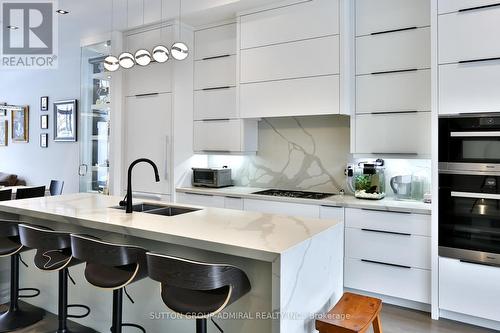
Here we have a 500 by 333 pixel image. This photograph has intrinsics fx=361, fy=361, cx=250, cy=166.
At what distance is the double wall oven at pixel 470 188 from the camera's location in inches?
109

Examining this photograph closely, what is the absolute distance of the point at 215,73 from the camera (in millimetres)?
4527

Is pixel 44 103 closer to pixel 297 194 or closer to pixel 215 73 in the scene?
pixel 215 73

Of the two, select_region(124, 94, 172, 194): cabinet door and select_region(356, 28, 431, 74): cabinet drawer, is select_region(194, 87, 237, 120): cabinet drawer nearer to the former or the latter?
select_region(124, 94, 172, 194): cabinet door

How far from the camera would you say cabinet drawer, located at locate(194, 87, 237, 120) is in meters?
4.37

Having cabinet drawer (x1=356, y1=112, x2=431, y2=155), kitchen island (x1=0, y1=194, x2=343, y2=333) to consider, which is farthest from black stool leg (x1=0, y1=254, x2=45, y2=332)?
cabinet drawer (x1=356, y1=112, x2=431, y2=155)

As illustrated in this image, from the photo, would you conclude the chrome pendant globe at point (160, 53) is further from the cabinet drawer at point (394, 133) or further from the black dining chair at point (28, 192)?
the black dining chair at point (28, 192)

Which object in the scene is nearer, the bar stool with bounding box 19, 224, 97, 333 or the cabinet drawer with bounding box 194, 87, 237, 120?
the bar stool with bounding box 19, 224, 97, 333

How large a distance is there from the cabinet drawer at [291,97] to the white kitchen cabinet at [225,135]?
22 centimetres

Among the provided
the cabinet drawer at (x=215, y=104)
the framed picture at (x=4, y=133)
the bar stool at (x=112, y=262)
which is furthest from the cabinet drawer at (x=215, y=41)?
the framed picture at (x=4, y=133)

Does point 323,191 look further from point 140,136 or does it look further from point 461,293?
point 140,136

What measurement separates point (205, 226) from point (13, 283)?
1910mm

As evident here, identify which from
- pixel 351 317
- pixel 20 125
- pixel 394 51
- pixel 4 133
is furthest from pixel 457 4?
pixel 4 133

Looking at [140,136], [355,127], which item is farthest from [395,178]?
[140,136]

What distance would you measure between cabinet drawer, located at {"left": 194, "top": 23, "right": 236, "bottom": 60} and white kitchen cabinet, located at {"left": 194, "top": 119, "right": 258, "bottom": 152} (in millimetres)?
861
